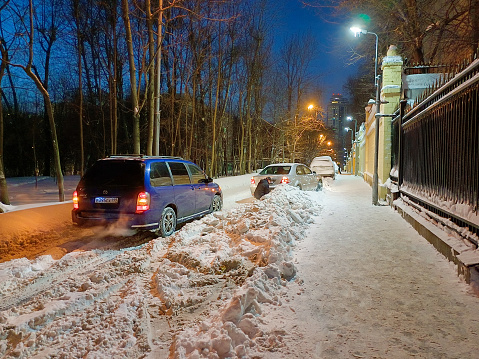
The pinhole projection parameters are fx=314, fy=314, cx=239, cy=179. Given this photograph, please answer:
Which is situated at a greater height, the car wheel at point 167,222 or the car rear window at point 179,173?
the car rear window at point 179,173

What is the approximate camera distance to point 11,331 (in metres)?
3.00

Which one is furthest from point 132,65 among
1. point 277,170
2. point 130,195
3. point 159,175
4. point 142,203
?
point 142,203

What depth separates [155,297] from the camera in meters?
3.71

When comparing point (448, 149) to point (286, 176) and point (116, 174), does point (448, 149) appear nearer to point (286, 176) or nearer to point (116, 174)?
point (116, 174)

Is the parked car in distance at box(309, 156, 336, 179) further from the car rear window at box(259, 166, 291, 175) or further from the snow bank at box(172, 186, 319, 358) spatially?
the snow bank at box(172, 186, 319, 358)

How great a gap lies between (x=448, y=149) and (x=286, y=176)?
24.6ft

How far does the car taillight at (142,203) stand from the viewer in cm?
609

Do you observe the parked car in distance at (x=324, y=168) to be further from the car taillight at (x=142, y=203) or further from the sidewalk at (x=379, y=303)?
the car taillight at (x=142, y=203)

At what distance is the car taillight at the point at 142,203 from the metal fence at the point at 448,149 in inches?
203

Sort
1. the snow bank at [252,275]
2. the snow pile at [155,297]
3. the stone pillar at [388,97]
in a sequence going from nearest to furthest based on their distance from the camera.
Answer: the snow bank at [252,275] → the snow pile at [155,297] → the stone pillar at [388,97]

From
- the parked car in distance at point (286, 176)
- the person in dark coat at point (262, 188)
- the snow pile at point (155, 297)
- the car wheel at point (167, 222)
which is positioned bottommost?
the snow pile at point (155, 297)

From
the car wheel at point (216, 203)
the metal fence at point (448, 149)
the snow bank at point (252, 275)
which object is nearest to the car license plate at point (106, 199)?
the snow bank at point (252, 275)

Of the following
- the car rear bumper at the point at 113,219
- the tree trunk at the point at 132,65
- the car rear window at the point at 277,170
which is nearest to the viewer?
the car rear bumper at the point at 113,219

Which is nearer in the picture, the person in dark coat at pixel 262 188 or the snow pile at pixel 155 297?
the snow pile at pixel 155 297
